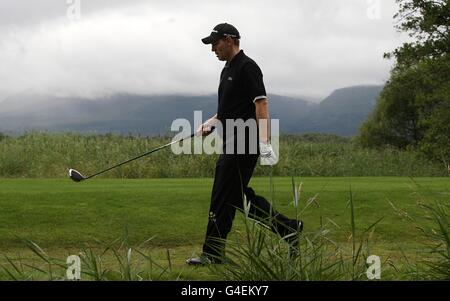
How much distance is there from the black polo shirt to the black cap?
0.21 m

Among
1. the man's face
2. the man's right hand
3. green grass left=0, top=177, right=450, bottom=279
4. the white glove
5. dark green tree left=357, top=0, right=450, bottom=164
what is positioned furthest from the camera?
dark green tree left=357, top=0, right=450, bottom=164

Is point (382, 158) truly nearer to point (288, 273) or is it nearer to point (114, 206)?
point (114, 206)

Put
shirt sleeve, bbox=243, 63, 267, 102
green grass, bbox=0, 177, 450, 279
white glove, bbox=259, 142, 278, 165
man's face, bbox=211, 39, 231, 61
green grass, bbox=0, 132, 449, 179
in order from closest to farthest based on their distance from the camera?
white glove, bbox=259, 142, 278, 165
shirt sleeve, bbox=243, 63, 267, 102
man's face, bbox=211, 39, 231, 61
green grass, bbox=0, 177, 450, 279
green grass, bbox=0, 132, 449, 179

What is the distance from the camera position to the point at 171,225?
959 cm

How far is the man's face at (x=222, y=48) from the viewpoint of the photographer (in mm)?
6418

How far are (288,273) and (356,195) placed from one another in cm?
755

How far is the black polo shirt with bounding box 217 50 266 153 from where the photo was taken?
630 centimetres

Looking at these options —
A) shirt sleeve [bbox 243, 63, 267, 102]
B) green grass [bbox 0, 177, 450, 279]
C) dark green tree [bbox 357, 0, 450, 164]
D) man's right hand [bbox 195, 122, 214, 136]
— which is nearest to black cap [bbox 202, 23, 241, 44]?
shirt sleeve [bbox 243, 63, 267, 102]

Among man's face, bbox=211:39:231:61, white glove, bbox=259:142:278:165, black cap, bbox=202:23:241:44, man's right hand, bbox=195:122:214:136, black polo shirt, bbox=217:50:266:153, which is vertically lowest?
white glove, bbox=259:142:278:165

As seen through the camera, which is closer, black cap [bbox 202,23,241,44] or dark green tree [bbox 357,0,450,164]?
black cap [bbox 202,23,241,44]

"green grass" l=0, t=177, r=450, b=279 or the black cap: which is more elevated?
the black cap

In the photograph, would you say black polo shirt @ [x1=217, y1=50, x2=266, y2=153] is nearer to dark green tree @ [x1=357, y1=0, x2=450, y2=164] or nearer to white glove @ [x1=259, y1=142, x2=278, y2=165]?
white glove @ [x1=259, y1=142, x2=278, y2=165]

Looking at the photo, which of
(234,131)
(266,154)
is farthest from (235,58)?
(266,154)

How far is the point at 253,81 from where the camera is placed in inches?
248
